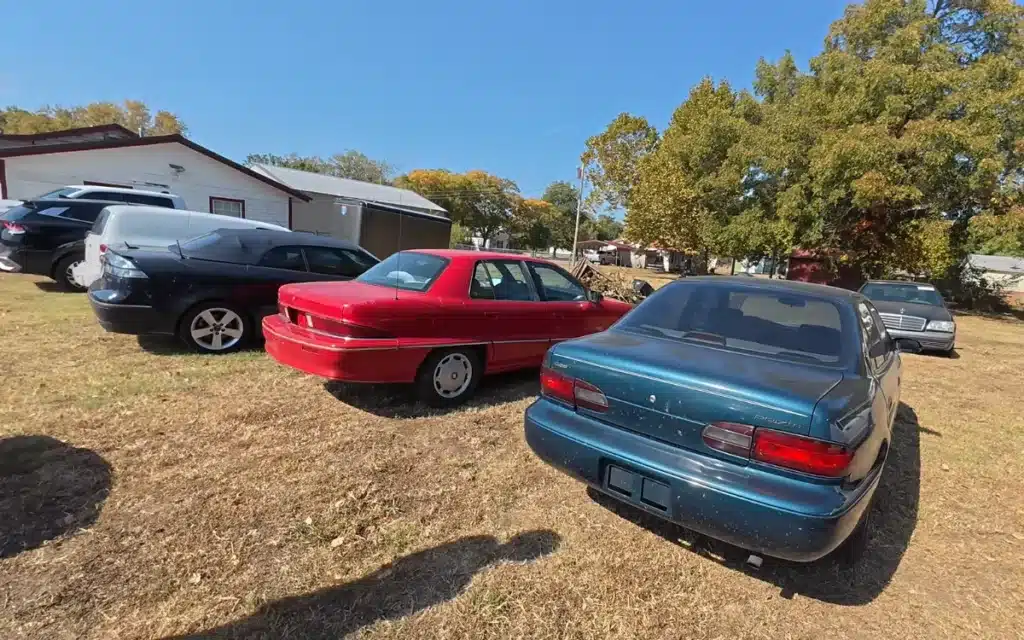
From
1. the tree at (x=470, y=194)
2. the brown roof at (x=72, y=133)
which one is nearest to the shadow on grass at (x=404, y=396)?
the brown roof at (x=72, y=133)

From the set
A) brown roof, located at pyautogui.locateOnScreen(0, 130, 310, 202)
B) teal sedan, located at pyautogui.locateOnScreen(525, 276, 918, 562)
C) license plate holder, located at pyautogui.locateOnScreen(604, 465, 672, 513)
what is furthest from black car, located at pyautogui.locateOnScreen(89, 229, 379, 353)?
brown roof, located at pyautogui.locateOnScreen(0, 130, 310, 202)

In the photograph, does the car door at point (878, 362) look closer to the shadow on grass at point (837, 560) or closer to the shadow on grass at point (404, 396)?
the shadow on grass at point (837, 560)

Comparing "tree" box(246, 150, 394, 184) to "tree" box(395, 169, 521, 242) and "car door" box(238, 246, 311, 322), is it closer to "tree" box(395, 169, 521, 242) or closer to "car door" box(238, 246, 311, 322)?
"tree" box(395, 169, 521, 242)

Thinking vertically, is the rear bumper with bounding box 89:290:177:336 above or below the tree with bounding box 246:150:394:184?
below

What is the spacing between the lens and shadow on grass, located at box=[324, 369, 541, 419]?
172 inches

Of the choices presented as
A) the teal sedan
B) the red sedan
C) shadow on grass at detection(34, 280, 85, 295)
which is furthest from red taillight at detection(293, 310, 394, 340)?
shadow on grass at detection(34, 280, 85, 295)

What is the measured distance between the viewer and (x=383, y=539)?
265 cm

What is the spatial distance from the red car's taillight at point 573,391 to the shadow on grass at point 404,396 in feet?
5.59

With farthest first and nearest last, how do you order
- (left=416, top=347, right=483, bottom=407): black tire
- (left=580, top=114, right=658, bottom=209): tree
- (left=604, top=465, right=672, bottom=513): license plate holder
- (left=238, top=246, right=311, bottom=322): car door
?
1. (left=580, top=114, right=658, bottom=209): tree
2. (left=238, top=246, right=311, bottom=322): car door
3. (left=416, top=347, right=483, bottom=407): black tire
4. (left=604, top=465, right=672, bottom=513): license plate holder

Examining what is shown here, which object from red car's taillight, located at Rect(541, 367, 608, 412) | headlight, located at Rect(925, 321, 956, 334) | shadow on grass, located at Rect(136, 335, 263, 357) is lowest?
shadow on grass, located at Rect(136, 335, 263, 357)

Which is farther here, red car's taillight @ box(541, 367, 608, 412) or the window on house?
the window on house

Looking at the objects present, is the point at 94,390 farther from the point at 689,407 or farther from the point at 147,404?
the point at 689,407

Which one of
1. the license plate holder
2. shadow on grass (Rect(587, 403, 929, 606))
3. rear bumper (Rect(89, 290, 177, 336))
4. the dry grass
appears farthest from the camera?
rear bumper (Rect(89, 290, 177, 336))

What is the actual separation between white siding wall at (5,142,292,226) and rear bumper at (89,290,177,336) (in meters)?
14.2
